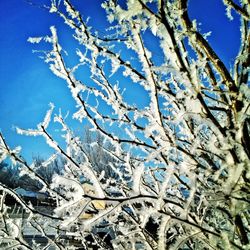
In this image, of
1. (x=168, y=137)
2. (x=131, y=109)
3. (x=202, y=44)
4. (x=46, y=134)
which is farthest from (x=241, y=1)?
(x=46, y=134)

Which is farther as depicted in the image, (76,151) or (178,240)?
(76,151)

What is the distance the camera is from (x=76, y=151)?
2.44m

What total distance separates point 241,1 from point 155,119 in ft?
2.88

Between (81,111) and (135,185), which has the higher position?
(81,111)

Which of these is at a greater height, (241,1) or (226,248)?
(241,1)

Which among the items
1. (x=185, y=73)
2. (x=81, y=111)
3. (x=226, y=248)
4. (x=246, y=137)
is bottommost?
(x=226, y=248)

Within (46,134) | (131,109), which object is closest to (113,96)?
(131,109)

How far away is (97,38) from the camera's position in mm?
2107

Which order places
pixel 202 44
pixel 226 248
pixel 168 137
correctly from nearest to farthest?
pixel 226 248, pixel 168 137, pixel 202 44

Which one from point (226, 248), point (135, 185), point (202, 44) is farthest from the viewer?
point (202, 44)

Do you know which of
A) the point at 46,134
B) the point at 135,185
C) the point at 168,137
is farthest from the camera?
the point at 46,134

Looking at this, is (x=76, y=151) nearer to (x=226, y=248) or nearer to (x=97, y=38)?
(x=97, y=38)

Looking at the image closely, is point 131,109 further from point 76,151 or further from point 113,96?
point 76,151

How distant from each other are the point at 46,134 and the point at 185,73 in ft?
3.56
